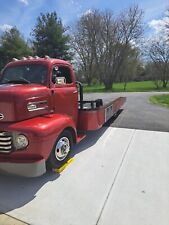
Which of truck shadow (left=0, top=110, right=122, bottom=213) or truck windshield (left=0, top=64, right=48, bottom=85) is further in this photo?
truck windshield (left=0, top=64, right=48, bottom=85)

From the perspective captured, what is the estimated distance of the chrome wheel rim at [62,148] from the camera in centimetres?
428

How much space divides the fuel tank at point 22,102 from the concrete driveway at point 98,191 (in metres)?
1.14

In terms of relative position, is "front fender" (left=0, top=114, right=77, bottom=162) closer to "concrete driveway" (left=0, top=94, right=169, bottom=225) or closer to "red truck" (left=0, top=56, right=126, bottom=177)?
"red truck" (left=0, top=56, right=126, bottom=177)

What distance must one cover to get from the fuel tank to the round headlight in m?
0.33

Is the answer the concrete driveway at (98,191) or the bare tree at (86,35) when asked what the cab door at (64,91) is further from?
the bare tree at (86,35)

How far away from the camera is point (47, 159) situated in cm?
402

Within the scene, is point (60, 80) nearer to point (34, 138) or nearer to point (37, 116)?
point (37, 116)

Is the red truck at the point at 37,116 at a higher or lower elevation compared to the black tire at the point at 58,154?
higher

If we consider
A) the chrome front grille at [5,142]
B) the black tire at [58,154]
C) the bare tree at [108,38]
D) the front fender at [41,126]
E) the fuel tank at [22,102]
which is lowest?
the black tire at [58,154]

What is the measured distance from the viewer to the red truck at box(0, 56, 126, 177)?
3605 mm

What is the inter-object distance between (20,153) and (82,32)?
38.5 m

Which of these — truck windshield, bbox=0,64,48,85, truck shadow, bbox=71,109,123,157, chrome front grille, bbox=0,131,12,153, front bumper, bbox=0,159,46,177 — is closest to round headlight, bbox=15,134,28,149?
chrome front grille, bbox=0,131,12,153

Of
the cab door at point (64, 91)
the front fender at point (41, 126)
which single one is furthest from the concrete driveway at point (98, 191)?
the cab door at point (64, 91)

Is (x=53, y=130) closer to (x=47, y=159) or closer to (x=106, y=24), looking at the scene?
(x=47, y=159)
